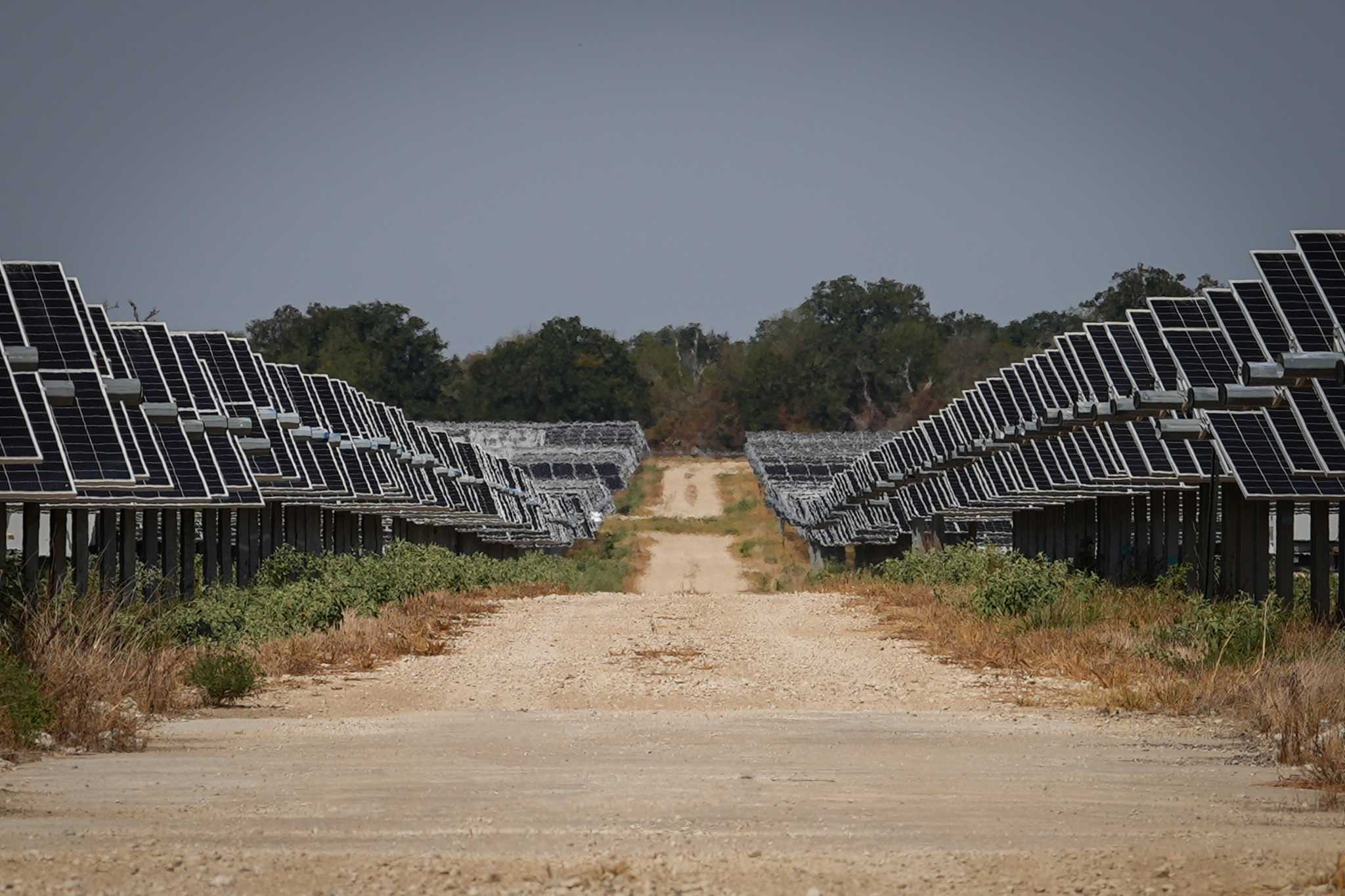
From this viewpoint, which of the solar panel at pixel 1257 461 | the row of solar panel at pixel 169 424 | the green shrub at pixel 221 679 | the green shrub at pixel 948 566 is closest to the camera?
the green shrub at pixel 221 679

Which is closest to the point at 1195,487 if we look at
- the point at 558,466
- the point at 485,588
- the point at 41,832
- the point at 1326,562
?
the point at 1326,562

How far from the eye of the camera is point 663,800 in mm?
9789

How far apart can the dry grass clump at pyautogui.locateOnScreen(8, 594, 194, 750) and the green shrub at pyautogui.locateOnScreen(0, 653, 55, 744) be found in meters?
0.06

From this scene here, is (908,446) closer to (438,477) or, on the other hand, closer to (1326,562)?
(438,477)

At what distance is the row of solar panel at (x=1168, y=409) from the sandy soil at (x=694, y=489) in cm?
5672

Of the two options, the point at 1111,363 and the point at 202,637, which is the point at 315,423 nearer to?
the point at 1111,363

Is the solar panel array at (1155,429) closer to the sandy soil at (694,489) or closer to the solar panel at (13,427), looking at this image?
the solar panel at (13,427)

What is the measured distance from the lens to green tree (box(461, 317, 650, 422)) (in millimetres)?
132750

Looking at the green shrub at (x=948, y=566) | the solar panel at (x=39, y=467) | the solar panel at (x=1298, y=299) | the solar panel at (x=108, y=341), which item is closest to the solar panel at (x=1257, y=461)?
the solar panel at (x=1298, y=299)

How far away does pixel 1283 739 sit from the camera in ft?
38.4

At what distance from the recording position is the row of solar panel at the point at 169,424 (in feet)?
63.4

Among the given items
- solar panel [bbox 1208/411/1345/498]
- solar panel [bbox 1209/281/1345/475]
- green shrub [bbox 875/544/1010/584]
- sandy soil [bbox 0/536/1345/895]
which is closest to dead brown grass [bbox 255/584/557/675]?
sandy soil [bbox 0/536/1345/895]

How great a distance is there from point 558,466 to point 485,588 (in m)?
67.8

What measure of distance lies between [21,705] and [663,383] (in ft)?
464
